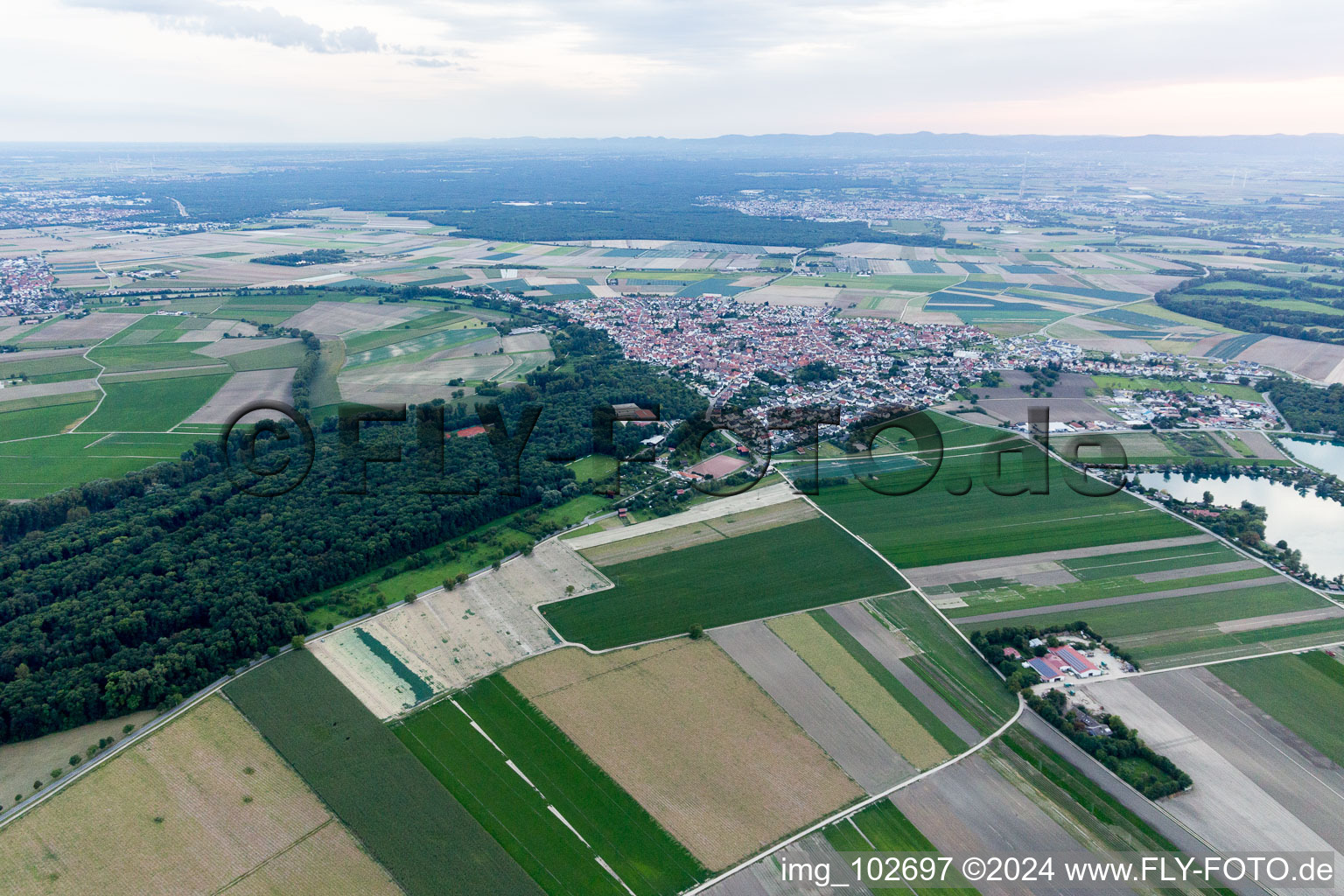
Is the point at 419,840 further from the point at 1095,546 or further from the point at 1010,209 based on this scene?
the point at 1010,209

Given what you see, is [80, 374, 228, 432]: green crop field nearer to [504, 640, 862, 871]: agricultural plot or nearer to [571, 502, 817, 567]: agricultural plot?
[571, 502, 817, 567]: agricultural plot

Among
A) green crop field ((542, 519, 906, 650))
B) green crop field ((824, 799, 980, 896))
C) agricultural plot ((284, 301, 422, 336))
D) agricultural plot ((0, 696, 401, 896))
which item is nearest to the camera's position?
agricultural plot ((0, 696, 401, 896))

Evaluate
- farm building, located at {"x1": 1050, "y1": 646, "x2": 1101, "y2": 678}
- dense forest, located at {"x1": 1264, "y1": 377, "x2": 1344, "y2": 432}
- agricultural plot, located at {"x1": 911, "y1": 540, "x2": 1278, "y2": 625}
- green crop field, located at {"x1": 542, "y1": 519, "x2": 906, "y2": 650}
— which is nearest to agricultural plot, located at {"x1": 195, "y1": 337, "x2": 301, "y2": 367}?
green crop field, located at {"x1": 542, "y1": 519, "x2": 906, "y2": 650}

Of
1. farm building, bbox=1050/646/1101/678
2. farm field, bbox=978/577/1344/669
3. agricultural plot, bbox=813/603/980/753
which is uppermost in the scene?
farm field, bbox=978/577/1344/669

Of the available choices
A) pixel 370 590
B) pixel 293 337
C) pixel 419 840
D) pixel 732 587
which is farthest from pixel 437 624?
pixel 293 337

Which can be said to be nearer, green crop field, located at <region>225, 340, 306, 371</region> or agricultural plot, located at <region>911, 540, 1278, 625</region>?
agricultural plot, located at <region>911, 540, 1278, 625</region>

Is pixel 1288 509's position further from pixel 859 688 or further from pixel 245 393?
pixel 245 393

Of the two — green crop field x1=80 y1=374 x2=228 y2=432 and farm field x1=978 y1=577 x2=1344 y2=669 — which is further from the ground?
green crop field x1=80 y1=374 x2=228 y2=432
